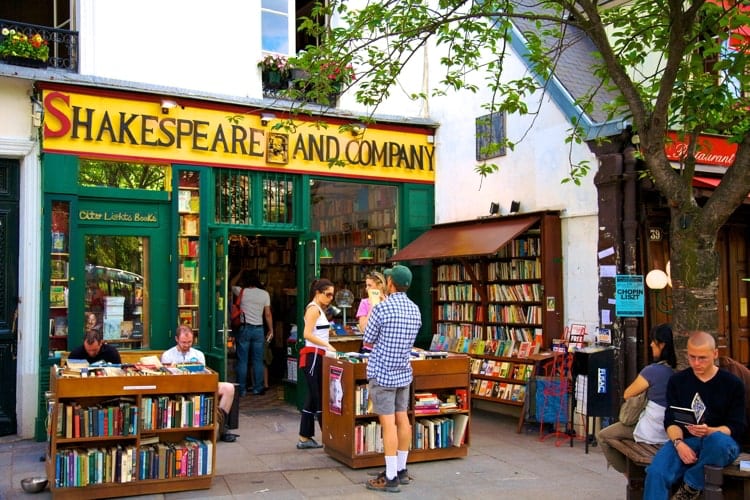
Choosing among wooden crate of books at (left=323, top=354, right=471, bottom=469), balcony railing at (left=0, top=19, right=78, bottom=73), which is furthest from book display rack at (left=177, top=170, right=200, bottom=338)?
wooden crate of books at (left=323, top=354, right=471, bottom=469)

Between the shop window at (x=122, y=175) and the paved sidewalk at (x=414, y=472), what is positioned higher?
the shop window at (x=122, y=175)

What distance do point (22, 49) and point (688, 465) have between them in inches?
310

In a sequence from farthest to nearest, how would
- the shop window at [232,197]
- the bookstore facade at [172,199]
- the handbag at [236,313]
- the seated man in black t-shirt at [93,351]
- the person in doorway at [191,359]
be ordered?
the handbag at [236,313]
the shop window at [232,197]
the bookstore facade at [172,199]
the person in doorway at [191,359]
the seated man in black t-shirt at [93,351]

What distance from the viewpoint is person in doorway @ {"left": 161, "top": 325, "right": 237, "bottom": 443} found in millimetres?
7578

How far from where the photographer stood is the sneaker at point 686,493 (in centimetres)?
475

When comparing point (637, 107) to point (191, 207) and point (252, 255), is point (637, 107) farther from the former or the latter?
point (252, 255)

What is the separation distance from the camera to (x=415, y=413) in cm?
707

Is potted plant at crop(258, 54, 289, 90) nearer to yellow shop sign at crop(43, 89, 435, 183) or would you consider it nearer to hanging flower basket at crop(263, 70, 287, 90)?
hanging flower basket at crop(263, 70, 287, 90)

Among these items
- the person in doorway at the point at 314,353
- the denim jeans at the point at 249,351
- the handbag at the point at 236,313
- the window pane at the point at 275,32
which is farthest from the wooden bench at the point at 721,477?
the window pane at the point at 275,32

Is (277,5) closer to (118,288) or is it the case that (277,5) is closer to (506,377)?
(118,288)

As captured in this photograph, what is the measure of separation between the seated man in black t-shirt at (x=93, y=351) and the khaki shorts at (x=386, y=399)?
2728mm

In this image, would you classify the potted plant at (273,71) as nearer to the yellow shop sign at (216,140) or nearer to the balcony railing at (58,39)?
the yellow shop sign at (216,140)

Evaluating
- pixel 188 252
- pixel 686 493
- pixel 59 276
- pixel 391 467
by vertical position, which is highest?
pixel 188 252

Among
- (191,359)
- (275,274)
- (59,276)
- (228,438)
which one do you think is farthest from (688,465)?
(275,274)
